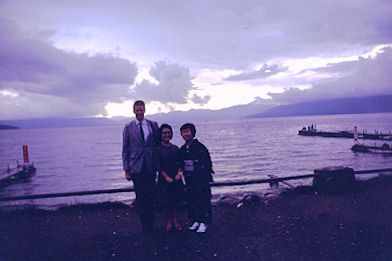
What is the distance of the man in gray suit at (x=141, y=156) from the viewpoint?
19.9ft

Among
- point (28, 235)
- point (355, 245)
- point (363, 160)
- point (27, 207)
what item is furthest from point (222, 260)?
point (363, 160)

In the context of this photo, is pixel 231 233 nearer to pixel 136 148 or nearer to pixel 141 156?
pixel 141 156

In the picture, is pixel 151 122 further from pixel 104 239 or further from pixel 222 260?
pixel 222 260

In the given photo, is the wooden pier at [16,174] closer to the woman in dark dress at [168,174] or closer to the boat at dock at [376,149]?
the woman in dark dress at [168,174]

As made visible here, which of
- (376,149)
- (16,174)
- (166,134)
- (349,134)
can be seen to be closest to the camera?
(166,134)

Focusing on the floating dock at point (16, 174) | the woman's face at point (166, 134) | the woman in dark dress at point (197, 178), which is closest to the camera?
the woman's face at point (166, 134)

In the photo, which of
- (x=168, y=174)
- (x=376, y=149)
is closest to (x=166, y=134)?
(x=168, y=174)

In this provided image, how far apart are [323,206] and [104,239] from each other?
191 inches

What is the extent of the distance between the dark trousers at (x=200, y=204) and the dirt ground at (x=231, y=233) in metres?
0.31

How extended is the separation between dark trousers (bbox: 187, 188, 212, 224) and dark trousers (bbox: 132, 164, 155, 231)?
2.34 ft

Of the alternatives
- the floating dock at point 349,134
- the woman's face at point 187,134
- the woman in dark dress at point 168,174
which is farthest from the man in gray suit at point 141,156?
the floating dock at point 349,134

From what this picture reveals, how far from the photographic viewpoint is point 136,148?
6086 mm

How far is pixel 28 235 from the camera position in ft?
21.2

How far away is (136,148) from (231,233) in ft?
7.62
